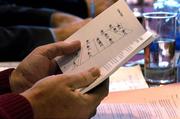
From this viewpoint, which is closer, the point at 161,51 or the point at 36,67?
the point at 36,67

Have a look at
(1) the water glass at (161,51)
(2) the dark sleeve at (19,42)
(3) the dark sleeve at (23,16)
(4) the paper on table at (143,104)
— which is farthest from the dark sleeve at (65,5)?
(4) the paper on table at (143,104)

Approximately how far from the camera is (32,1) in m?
2.01

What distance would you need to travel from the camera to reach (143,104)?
84 cm

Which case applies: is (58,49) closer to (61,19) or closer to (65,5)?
(61,19)

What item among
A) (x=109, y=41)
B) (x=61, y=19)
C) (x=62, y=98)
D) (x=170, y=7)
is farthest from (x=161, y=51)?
(x=61, y=19)

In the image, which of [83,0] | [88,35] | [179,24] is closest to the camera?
[88,35]

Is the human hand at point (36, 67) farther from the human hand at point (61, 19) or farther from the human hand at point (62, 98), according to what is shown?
the human hand at point (61, 19)

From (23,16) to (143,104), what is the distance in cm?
109

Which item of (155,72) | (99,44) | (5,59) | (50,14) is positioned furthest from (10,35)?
(99,44)

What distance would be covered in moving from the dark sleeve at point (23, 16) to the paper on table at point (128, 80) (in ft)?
2.43

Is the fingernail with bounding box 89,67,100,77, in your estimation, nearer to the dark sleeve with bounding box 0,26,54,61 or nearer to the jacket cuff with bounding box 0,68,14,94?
the jacket cuff with bounding box 0,68,14,94

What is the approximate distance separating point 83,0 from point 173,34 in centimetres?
89

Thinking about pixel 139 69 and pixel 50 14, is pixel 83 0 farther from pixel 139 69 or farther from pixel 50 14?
pixel 139 69

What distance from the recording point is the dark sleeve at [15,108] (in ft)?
2.12
